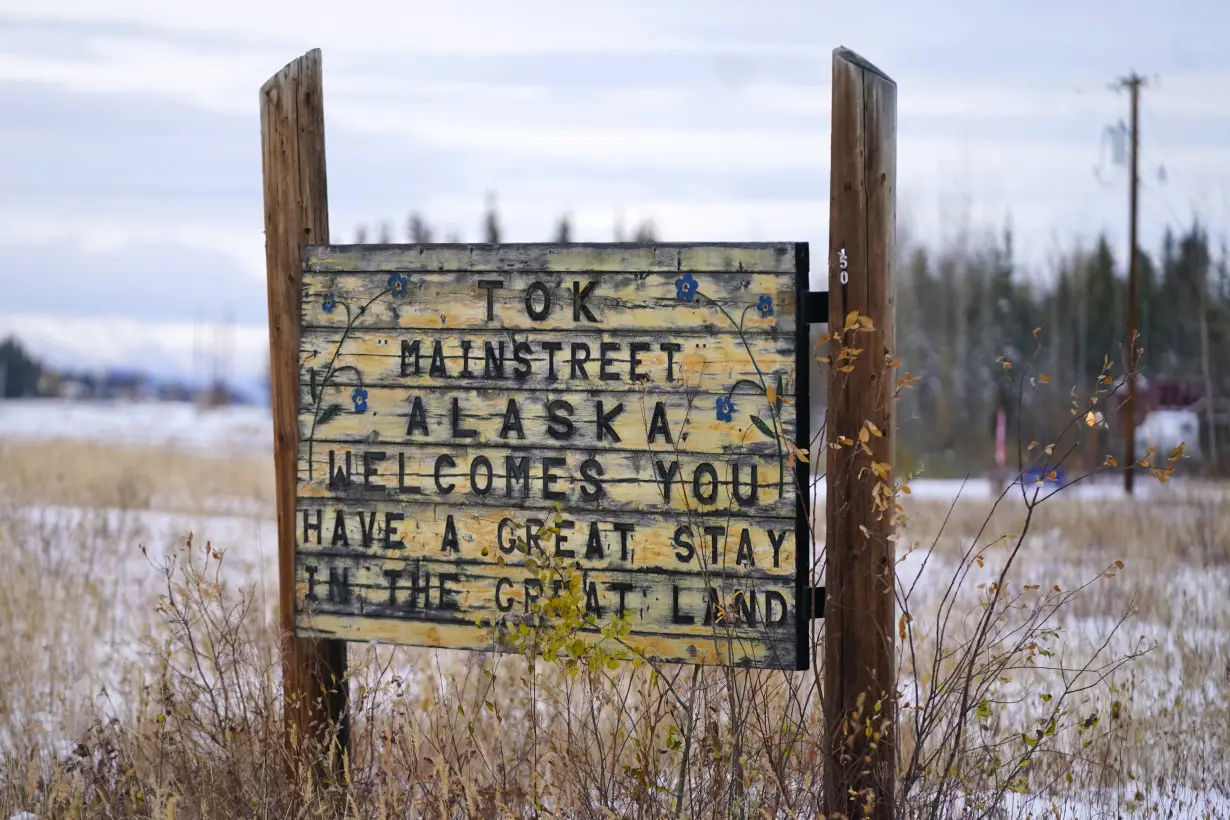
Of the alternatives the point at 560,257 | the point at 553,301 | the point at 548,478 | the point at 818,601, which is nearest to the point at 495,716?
the point at 548,478

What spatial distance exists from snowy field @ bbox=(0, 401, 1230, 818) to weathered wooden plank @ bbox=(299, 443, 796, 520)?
0.69 meters

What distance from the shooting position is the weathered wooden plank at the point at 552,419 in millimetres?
3887

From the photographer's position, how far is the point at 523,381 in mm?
4117

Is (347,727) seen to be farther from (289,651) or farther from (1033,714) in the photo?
(1033,714)

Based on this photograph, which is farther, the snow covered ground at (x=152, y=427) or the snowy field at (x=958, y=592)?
the snow covered ground at (x=152, y=427)

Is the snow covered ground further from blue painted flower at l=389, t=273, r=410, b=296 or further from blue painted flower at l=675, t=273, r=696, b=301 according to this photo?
blue painted flower at l=675, t=273, r=696, b=301

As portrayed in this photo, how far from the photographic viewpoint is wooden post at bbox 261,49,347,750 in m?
4.41

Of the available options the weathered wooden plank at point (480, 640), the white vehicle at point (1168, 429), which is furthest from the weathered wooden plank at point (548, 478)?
A: the white vehicle at point (1168, 429)

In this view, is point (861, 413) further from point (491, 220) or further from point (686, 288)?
point (491, 220)

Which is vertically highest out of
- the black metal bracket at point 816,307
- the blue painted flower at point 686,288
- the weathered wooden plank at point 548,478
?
the blue painted flower at point 686,288

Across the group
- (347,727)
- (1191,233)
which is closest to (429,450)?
(347,727)

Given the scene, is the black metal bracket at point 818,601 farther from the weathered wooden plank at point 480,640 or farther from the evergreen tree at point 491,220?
the evergreen tree at point 491,220

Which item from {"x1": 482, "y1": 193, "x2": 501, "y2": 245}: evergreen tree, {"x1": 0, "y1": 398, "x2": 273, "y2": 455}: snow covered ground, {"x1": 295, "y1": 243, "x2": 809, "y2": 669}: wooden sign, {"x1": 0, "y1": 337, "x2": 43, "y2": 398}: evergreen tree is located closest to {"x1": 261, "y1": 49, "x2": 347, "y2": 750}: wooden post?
{"x1": 295, "y1": 243, "x2": 809, "y2": 669}: wooden sign

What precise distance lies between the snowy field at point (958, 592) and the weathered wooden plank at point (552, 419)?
2.71ft
